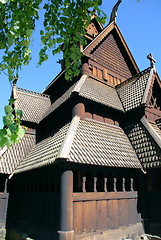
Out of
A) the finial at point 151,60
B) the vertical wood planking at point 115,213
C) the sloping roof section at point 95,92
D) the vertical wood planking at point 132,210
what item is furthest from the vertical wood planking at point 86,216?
the finial at point 151,60

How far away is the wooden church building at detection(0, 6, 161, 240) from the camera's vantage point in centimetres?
754

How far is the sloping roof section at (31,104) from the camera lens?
578 inches

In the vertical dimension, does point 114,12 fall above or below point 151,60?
above

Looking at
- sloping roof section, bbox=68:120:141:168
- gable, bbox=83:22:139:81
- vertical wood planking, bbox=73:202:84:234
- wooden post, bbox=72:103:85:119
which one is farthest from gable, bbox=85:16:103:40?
vertical wood planking, bbox=73:202:84:234

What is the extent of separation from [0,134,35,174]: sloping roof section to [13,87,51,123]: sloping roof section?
1.71 metres

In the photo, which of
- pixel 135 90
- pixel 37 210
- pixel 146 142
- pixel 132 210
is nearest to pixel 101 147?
pixel 146 142

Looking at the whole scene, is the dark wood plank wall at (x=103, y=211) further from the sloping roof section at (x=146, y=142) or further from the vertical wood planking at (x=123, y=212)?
the sloping roof section at (x=146, y=142)

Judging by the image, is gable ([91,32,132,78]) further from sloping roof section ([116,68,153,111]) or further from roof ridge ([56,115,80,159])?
roof ridge ([56,115,80,159])

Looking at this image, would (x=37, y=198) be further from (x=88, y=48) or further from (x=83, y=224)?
(x=88, y=48)

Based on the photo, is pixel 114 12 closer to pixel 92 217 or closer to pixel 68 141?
pixel 68 141

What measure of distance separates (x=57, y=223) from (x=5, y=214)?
202 inches

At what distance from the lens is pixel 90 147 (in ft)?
27.7

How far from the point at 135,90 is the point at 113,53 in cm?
409

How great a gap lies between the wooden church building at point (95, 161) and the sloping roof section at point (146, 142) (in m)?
0.04
